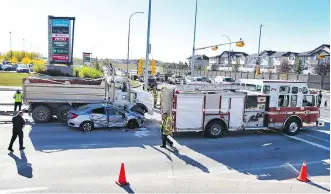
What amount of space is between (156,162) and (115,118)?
5395 millimetres

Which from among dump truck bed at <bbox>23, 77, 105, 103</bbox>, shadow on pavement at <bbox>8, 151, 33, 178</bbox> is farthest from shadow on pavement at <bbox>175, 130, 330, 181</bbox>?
shadow on pavement at <bbox>8, 151, 33, 178</bbox>

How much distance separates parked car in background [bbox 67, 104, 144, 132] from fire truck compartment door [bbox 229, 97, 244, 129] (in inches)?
Result: 177

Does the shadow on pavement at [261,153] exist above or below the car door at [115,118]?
below

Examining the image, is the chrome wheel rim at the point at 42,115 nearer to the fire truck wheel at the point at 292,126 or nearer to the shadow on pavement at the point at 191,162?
the shadow on pavement at the point at 191,162

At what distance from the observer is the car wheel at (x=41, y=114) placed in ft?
54.1

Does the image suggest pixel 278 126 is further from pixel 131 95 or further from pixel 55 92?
pixel 55 92

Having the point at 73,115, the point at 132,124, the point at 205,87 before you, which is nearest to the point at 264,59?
the point at 205,87

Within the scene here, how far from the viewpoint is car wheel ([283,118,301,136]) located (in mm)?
15938

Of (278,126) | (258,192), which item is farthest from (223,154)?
(278,126)

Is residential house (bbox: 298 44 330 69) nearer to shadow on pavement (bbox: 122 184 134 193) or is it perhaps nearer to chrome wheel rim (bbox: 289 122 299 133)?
chrome wheel rim (bbox: 289 122 299 133)

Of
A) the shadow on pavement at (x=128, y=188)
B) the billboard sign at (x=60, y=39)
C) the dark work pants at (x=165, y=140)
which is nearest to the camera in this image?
the shadow on pavement at (x=128, y=188)

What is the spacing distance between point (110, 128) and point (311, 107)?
32.7ft

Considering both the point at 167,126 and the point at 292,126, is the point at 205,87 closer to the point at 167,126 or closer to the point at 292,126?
the point at 167,126

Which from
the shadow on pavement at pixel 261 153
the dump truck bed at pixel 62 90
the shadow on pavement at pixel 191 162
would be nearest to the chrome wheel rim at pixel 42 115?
the dump truck bed at pixel 62 90
